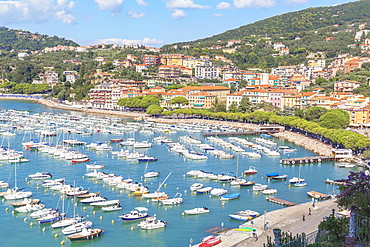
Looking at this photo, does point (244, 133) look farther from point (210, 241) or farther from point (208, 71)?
point (208, 71)

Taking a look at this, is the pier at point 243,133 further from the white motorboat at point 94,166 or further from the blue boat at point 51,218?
the blue boat at point 51,218

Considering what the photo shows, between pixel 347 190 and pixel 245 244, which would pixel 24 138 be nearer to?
pixel 245 244

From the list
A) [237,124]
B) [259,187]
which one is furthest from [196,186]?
[237,124]

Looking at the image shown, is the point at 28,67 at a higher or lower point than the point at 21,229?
higher

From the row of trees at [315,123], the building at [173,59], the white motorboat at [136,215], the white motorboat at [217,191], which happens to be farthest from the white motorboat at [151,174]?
the building at [173,59]

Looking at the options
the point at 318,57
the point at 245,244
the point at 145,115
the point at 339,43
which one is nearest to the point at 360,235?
the point at 245,244

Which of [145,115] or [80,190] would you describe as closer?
[80,190]
